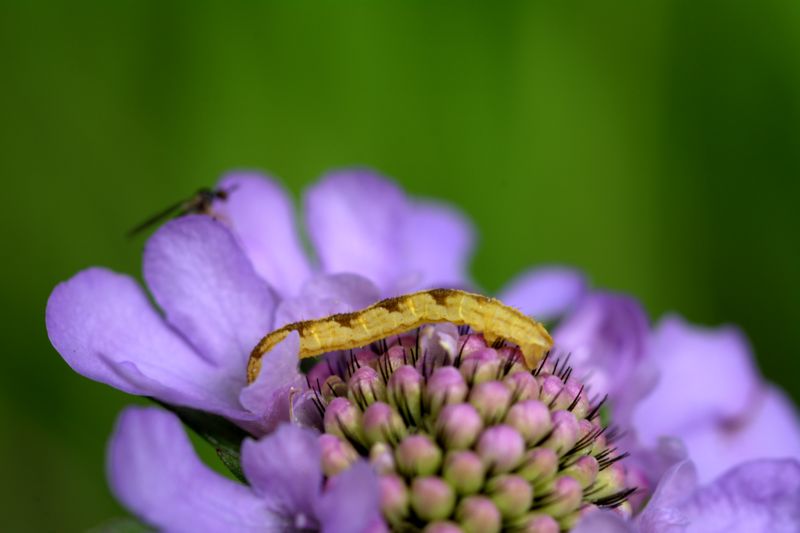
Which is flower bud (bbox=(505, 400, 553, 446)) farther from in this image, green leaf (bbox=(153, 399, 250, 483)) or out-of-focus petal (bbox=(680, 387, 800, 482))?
out-of-focus petal (bbox=(680, 387, 800, 482))

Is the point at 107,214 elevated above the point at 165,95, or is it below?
below

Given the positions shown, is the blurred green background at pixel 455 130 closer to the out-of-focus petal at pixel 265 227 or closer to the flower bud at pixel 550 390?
the out-of-focus petal at pixel 265 227

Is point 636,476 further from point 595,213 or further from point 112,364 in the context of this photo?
point 595,213

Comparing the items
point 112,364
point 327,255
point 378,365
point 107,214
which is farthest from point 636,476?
point 107,214

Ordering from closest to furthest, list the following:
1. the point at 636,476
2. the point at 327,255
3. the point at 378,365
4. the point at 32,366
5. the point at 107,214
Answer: the point at 378,365
the point at 636,476
the point at 327,255
the point at 32,366
the point at 107,214

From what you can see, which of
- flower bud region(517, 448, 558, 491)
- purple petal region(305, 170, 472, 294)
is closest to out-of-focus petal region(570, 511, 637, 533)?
flower bud region(517, 448, 558, 491)

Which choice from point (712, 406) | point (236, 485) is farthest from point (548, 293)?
point (236, 485)
